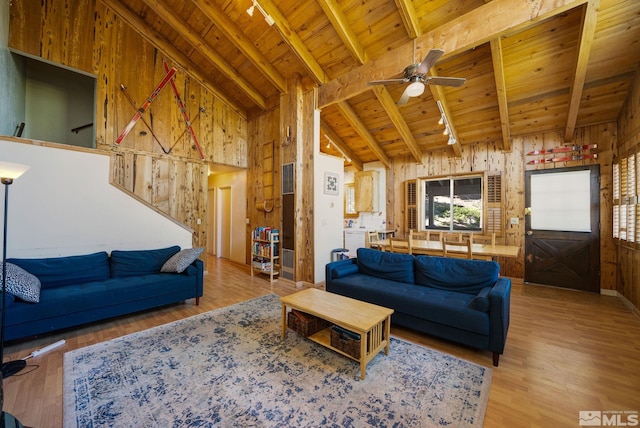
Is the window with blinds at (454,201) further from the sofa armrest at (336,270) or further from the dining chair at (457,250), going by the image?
the sofa armrest at (336,270)

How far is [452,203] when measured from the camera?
587cm

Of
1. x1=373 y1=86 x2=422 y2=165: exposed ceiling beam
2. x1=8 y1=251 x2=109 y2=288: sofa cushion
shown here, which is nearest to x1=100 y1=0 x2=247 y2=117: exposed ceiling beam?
x1=373 y1=86 x2=422 y2=165: exposed ceiling beam

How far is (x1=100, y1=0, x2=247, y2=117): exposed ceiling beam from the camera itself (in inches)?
189

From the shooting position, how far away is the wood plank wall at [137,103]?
4223mm

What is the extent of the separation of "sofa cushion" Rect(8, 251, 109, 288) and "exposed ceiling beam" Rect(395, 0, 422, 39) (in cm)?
508

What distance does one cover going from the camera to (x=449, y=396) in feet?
6.13

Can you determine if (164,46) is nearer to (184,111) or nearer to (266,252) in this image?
(184,111)

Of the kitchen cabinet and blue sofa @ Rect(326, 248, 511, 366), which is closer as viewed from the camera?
blue sofa @ Rect(326, 248, 511, 366)

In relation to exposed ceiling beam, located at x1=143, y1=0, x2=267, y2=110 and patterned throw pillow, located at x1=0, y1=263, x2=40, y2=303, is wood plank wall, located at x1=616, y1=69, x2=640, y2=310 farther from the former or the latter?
patterned throw pillow, located at x1=0, y1=263, x2=40, y2=303

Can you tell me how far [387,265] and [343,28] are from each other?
3469 mm

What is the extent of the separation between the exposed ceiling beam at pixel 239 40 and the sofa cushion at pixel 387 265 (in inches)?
146

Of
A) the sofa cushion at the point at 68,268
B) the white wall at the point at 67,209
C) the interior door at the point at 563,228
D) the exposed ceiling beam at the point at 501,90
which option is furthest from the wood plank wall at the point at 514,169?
the sofa cushion at the point at 68,268

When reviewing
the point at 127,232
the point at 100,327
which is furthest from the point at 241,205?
the point at 100,327

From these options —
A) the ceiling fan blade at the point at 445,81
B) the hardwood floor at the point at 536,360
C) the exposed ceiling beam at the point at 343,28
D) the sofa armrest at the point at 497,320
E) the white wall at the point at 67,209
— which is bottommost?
the hardwood floor at the point at 536,360
